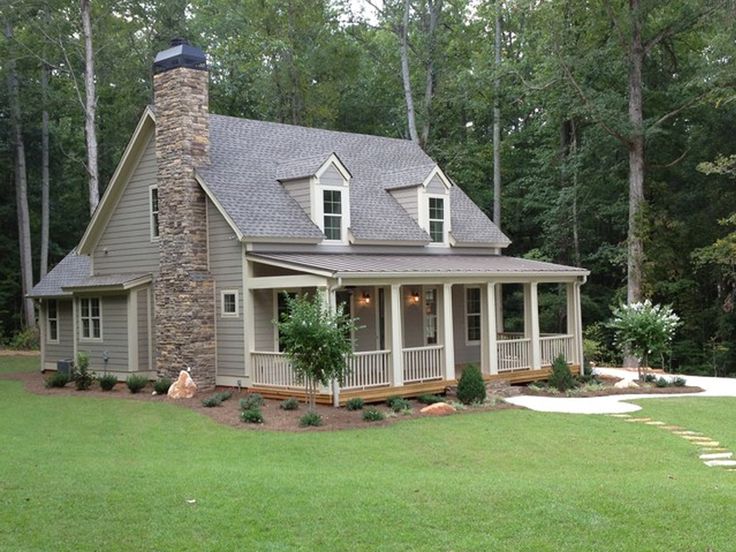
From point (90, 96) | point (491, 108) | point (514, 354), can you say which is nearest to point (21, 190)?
point (90, 96)

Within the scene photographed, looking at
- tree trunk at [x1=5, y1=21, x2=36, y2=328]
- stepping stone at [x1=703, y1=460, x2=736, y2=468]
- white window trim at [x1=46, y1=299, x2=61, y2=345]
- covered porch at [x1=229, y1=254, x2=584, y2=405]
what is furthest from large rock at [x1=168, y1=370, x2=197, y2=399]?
tree trunk at [x1=5, y1=21, x2=36, y2=328]

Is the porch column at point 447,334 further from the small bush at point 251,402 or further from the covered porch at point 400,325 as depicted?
the small bush at point 251,402

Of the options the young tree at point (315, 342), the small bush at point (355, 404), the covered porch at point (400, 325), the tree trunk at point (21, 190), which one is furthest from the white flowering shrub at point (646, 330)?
the tree trunk at point (21, 190)

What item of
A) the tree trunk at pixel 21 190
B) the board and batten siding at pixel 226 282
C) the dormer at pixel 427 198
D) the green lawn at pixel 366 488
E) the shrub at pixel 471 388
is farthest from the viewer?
the tree trunk at pixel 21 190

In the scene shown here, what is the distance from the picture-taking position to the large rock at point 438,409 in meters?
16.0

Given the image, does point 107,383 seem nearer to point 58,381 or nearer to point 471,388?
point 58,381

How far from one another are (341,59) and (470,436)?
92.1 ft

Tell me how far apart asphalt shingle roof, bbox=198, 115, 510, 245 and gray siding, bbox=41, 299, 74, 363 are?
7591 millimetres

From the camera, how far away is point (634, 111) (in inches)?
1053

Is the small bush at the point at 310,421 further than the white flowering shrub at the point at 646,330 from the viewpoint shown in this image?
No

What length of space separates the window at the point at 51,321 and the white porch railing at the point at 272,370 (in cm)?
950

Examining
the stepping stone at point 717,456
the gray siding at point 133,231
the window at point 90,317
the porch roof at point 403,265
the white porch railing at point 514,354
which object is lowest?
the stepping stone at point 717,456

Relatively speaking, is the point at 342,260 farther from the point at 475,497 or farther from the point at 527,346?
the point at 475,497

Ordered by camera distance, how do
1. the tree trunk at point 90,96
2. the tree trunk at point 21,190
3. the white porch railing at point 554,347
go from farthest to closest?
the tree trunk at point 21,190 < the tree trunk at point 90,96 < the white porch railing at point 554,347
